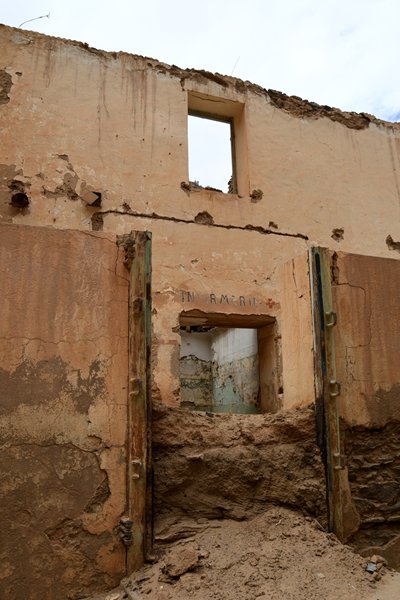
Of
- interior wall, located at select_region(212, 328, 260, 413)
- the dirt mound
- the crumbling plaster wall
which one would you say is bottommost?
the dirt mound

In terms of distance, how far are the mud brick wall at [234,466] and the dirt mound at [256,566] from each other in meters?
0.10

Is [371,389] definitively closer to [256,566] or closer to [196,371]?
[256,566]

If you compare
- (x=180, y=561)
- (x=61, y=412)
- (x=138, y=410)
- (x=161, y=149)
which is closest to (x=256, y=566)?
(x=180, y=561)

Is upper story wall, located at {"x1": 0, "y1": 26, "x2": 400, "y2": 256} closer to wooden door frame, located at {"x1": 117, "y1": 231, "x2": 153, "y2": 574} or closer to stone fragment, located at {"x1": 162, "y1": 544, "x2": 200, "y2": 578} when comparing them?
wooden door frame, located at {"x1": 117, "y1": 231, "x2": 153, "y2": 574}

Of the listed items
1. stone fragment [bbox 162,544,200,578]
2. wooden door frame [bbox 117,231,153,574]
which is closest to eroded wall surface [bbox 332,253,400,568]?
stone fragment [bbox 162,544,200,578]

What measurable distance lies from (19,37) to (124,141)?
5.96 feet

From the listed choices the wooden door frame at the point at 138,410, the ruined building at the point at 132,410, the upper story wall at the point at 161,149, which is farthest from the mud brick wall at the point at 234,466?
the upper story wall at the point at 161,149

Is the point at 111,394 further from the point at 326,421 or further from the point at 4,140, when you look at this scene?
the point at 4,140

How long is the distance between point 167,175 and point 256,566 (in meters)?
5.31

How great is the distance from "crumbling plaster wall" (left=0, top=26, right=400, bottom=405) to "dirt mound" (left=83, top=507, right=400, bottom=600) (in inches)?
128

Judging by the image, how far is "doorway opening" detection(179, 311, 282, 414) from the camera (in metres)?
7.33

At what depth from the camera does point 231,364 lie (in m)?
9.55

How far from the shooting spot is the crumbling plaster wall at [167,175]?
6613 mm

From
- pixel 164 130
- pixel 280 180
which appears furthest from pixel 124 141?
pixel 280 180
